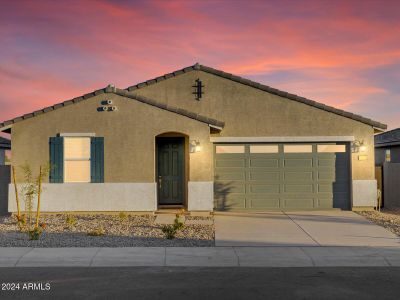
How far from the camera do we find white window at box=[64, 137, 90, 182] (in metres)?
15.6

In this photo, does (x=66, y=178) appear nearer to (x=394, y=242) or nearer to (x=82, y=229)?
(x=82, y=229)

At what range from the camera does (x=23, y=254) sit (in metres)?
9.65

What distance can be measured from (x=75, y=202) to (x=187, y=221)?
3.95 m

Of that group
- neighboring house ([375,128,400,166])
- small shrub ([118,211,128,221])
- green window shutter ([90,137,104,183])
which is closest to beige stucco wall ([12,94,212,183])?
green window shutter ([90,137,104,183])

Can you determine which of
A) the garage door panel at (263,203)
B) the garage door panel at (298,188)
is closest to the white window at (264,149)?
the garage door panel at (298,188)

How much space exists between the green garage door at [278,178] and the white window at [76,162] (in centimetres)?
453

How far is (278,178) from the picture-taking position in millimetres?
16984

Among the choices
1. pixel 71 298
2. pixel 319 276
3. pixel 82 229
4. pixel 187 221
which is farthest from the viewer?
pixel 187 221

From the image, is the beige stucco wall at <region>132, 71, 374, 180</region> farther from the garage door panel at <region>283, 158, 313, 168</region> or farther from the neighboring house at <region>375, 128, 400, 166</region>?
the neighboring house at <region>375, 128, 400, 166</region>

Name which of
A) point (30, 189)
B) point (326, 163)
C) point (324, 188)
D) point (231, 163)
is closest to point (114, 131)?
point (30, 189)

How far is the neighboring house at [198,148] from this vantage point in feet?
50.8

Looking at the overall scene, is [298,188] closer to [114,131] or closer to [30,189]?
[114,131]

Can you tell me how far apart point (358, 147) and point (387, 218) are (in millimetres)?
3012

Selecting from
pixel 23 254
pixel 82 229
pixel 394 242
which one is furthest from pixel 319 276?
pixel 82 229
